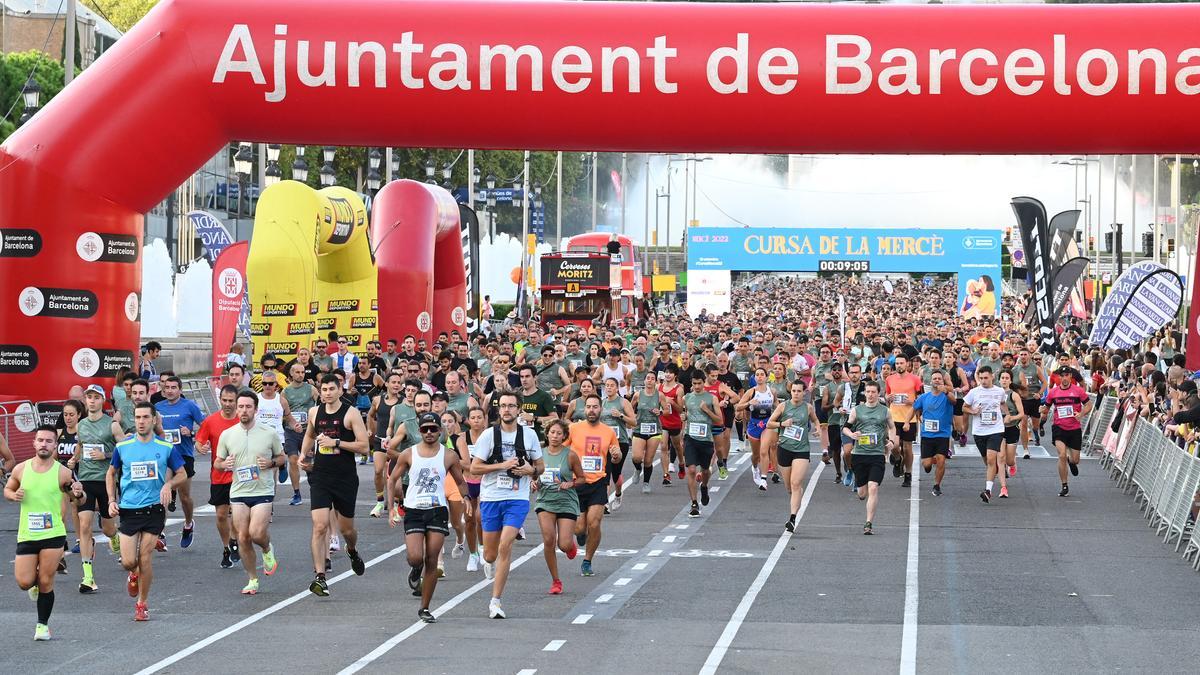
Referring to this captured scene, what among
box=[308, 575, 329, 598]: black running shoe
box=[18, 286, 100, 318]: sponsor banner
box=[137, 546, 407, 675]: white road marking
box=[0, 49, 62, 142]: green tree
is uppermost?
box=[0, 49, 62, 142]: green tree

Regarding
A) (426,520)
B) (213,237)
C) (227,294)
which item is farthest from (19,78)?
(426,520)

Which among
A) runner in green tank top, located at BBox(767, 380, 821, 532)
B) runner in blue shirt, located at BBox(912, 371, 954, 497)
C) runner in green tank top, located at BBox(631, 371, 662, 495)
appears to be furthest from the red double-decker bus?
runner in green tank top, located at BBox(767, 380, 821, 532)

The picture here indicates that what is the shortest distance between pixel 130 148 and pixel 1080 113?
928 centimetres

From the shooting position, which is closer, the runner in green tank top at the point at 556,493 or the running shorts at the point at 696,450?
the runner in green tank top at the point at 556,493

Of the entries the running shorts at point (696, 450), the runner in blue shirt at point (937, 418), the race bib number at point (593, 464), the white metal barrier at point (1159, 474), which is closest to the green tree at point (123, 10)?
the white metal barrier at point (1159, 474)

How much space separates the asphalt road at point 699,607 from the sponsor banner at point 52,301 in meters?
2.19

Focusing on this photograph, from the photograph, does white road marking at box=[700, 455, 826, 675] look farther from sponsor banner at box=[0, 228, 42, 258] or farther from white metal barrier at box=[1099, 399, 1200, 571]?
sponsor banner at box=[0, 228, 42, 258]

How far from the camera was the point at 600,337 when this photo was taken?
106 ft

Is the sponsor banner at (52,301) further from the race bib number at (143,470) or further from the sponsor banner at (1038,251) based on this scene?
the sponsor banner at (1038,251)

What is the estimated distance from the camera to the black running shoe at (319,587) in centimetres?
1351

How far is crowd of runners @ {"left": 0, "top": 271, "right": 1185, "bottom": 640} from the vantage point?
12.8 metres

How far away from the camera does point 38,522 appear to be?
12055 mm

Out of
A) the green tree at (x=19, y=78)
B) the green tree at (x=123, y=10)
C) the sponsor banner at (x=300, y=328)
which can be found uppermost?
the green tree at (x=123, y=10)

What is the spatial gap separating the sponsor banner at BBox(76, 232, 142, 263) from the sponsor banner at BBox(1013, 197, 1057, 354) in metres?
21.6
